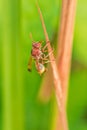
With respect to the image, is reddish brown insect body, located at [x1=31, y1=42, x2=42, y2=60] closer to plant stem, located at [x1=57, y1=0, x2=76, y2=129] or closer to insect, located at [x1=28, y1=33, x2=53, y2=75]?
insect, located at [x1=28, y1=33, x2=53, y2=75]

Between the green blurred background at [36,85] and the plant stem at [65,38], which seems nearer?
the plant stem at [65,38]

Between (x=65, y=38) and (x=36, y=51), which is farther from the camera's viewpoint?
(x=36, y=51)

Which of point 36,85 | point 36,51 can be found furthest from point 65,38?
point 36,85

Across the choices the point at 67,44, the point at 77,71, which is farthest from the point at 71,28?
the point at 77,71

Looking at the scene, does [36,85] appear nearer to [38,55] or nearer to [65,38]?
[38,55]

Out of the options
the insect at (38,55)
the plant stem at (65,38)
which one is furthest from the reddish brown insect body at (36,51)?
the plant stem at (65,38)

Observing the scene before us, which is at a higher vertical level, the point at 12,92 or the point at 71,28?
the point at 71,28

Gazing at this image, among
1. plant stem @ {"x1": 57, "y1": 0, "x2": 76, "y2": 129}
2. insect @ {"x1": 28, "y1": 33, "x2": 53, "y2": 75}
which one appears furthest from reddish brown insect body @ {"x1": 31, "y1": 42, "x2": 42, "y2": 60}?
plant stem @ {"x1": 57, "y1": 0, "x2": 76, "y2": 129}

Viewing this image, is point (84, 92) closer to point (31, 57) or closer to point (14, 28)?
point (31, 57)

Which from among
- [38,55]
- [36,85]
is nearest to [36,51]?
[38,55]

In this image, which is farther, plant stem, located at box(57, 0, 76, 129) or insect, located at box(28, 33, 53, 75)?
insect, located at box(28, 33, 53, 75)

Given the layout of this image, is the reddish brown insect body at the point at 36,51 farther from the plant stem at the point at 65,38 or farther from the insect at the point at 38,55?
the plant stem at the point at 65,38
